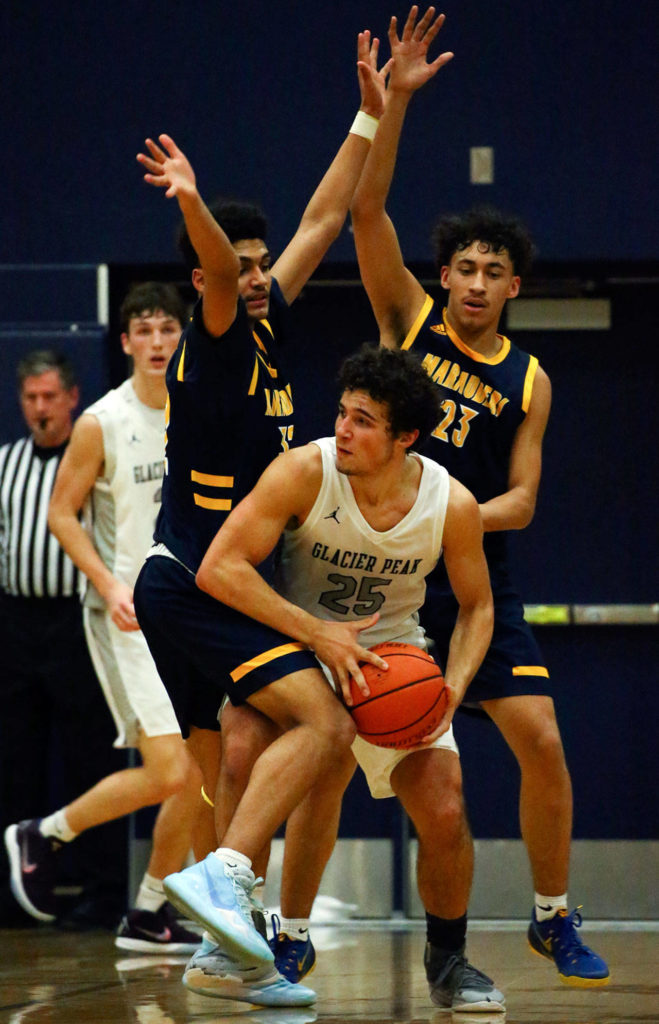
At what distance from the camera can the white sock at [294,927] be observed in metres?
4.49

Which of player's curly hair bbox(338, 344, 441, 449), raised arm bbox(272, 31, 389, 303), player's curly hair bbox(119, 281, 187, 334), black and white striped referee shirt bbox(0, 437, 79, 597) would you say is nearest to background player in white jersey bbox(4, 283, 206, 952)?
player's curly hair bbox(119, 281, 187, 334)

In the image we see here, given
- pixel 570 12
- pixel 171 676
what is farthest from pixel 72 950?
pixel 570 12

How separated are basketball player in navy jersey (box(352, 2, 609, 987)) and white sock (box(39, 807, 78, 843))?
208 cm

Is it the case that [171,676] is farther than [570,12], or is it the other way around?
[570,12]

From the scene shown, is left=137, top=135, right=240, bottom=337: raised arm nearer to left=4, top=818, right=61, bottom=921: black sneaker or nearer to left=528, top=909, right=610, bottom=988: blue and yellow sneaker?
left=528, top=909, right=610, bottom=988: blue and yellow sneaker

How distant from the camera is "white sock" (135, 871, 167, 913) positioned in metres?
6.14

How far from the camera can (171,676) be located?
462cm

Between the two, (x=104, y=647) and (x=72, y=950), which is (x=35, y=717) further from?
(x=72, y=950)

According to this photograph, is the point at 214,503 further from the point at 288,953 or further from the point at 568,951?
the point at 568,951

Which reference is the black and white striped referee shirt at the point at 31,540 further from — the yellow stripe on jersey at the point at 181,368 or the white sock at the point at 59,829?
the yellow stripe on jersey at the point at 181,368

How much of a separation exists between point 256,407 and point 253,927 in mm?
1450

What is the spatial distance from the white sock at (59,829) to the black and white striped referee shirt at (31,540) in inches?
38.5

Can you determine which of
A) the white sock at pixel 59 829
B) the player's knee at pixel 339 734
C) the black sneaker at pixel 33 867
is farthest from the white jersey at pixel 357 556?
the black sneaker at pixel 33 867

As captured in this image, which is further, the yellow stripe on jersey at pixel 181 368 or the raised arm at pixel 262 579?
the yellow stripe on jersey at pixel 181 368
